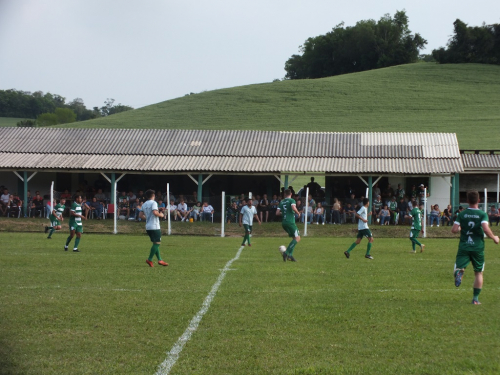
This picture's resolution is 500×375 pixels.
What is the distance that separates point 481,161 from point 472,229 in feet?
88.0

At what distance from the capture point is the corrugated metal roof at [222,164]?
30984mm

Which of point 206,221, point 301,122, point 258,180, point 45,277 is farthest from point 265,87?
point 45,277

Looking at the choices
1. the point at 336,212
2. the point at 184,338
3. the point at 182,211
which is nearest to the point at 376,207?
the point at 336,212

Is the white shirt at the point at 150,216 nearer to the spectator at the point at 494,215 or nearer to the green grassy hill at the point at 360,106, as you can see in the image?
the spectator at the point at 494,215

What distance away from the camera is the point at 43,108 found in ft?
208

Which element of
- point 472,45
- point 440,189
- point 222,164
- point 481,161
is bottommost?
point 440,189

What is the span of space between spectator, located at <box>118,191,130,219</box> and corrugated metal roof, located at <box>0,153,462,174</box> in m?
2.67

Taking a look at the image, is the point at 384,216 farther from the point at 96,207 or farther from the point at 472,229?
the point at 472,229

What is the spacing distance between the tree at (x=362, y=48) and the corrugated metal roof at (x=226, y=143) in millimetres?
70548

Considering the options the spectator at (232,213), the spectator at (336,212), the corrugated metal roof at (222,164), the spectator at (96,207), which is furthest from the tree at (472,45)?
the spectator at (96,207)

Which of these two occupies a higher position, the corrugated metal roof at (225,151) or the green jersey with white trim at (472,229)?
the corrugated metal roof at (225,151)

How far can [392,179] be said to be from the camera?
33.8 metres

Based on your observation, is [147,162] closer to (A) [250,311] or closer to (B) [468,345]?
(A) [250,311]

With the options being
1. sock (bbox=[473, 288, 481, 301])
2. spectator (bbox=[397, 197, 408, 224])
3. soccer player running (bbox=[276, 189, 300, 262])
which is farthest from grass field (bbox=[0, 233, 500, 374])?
spectator (bbox=[397, 197, 408, 224])
